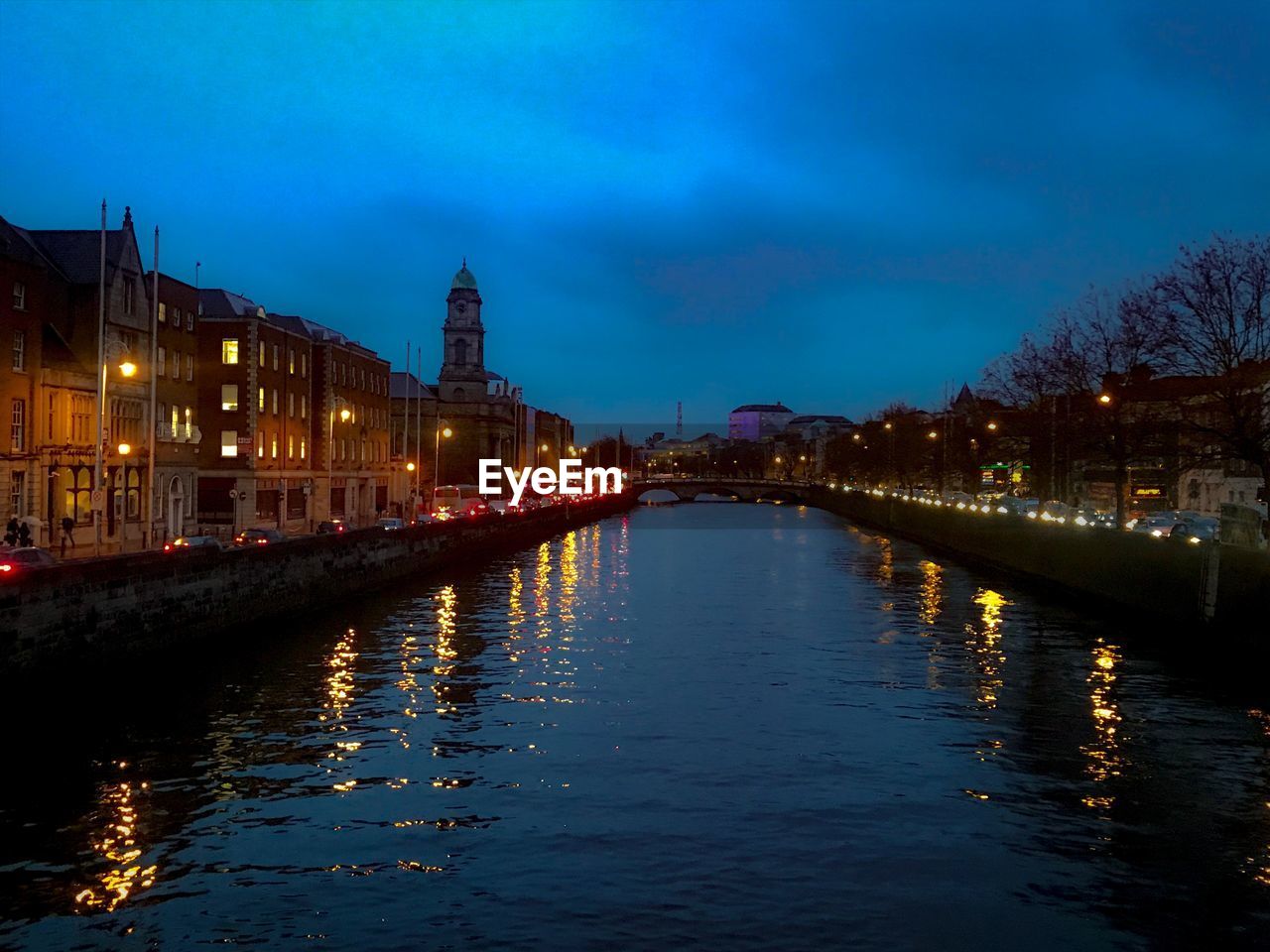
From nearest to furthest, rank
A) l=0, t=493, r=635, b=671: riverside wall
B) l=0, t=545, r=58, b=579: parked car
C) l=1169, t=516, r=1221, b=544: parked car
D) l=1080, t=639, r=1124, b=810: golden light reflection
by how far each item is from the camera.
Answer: l=1080, t=639, r=1124, b=810: golden light reflection, l=0, t=493, r=635, b=671: riverside wall, l=0, t=545, r=58, b=579: parked car, l=1169, t=516, r=1221, b=544: parked car

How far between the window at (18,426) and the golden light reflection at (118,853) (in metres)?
37.1

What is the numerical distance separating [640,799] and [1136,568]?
32.6m

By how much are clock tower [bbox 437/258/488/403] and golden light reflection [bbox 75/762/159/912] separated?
6733 inches

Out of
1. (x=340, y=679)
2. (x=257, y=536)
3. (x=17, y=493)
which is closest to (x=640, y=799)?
Answer: (x=340, y=679)

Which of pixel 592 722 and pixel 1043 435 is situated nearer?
pixel 592 722

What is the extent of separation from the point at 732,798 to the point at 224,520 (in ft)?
224

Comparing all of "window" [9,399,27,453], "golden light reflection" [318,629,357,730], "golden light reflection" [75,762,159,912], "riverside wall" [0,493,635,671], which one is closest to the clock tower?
"riverside wall" [0,493,635,671]

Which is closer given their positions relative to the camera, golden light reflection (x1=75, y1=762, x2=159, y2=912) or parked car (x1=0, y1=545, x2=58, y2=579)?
golden light reflection (x1=75, y1=762, x2=159, y2=912)

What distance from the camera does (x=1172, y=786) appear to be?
22.5 metres

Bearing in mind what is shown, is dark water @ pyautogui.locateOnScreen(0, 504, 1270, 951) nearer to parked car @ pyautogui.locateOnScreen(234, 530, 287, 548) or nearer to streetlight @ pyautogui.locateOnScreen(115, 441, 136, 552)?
streetlight @ pyautogui.locateOnScreen(115, 441, 136, 552)

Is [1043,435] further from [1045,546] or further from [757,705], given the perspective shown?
[757,705]

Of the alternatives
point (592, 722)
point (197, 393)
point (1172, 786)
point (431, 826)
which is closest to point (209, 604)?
point (592, 722)

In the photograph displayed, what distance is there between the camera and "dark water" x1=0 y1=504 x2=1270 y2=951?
1576 cm

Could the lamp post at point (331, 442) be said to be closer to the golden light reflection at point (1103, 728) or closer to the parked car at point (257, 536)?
the parked car at point (257, 536)
